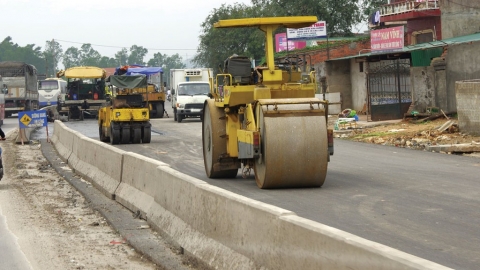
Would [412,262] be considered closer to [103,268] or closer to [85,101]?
[103,268]

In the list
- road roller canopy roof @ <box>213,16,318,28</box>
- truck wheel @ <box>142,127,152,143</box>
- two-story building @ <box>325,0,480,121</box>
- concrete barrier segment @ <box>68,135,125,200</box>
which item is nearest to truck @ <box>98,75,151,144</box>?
truck wheel @ <box>142,127,152,143</box>

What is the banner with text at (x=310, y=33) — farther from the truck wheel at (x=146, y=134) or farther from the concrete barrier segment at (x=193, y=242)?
the concrete barrier segment at (x=193, y=242)

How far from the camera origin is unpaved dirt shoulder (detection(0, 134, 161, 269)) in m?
9.82

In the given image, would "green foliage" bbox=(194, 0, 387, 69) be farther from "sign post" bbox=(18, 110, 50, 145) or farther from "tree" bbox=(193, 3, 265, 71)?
"sign post" bbox=(18, 110, 50, 145)

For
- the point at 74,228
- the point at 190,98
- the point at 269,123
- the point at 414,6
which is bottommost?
the point at 74,228

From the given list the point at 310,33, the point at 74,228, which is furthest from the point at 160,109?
the point at 74,228

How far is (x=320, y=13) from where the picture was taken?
70875mm

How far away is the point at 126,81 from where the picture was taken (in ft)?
103

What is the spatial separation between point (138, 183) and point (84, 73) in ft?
122

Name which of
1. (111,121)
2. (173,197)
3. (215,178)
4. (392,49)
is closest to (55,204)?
(215,178)

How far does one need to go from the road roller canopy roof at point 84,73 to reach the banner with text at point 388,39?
60.8ft

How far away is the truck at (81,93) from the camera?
48675 millimetres

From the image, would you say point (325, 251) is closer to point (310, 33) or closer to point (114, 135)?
point (114, 135)

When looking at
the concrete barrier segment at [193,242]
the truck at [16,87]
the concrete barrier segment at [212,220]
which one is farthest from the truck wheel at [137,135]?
the truck at [16,87]
